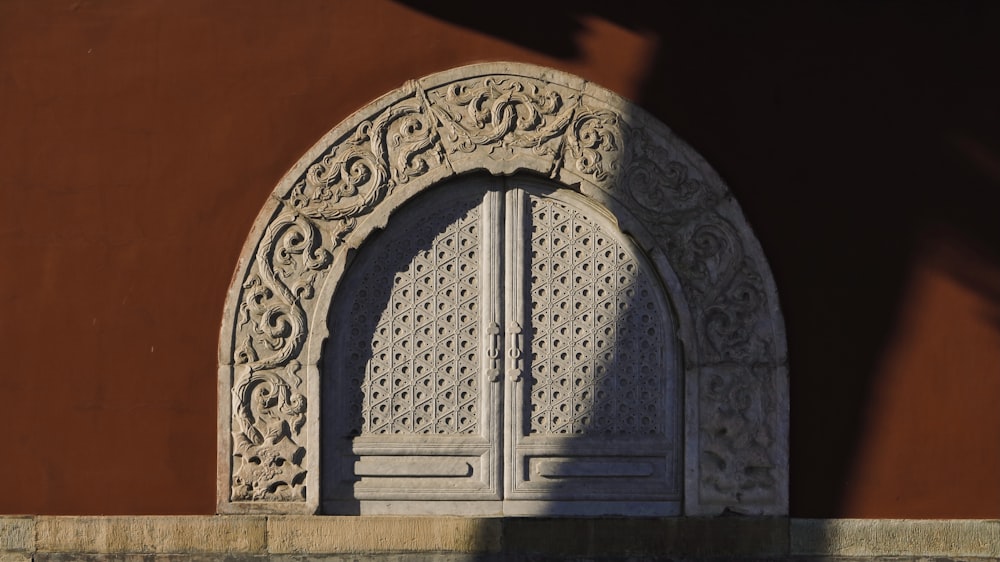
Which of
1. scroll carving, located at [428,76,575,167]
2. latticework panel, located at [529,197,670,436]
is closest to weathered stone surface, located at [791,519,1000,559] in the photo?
latticework panel, located at [529,197,670,436]

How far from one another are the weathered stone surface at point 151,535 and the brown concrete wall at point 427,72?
0.09 meters

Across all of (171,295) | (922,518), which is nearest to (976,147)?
(922,518)

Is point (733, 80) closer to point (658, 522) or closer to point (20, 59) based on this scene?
point (658, 522)

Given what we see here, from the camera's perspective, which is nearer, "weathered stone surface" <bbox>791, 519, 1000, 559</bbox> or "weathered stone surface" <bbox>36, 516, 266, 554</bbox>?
"weathered stone surface" <bbox>36, 516, 266, 554</bbox>

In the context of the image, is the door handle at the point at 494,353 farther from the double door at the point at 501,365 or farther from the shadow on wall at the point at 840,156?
the shadow on wall at the point at 840,156

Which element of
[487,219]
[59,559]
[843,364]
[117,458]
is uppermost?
[487,219]

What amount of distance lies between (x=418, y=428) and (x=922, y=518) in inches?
97.5

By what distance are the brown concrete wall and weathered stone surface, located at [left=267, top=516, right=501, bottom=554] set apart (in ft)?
1.49

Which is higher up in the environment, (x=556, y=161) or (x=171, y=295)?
(x=556, y=161)

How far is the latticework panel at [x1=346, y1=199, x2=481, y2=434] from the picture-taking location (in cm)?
631

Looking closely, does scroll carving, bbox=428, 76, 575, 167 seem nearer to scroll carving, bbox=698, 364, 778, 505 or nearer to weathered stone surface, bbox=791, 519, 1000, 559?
scroll carving, bbox=698, 364, 778, 505

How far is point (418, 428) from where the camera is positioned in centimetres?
631

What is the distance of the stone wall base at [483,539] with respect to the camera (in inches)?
241

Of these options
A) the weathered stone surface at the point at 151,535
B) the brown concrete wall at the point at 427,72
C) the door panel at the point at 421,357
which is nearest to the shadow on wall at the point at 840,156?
the brown concrete wall at the point at 427,72
